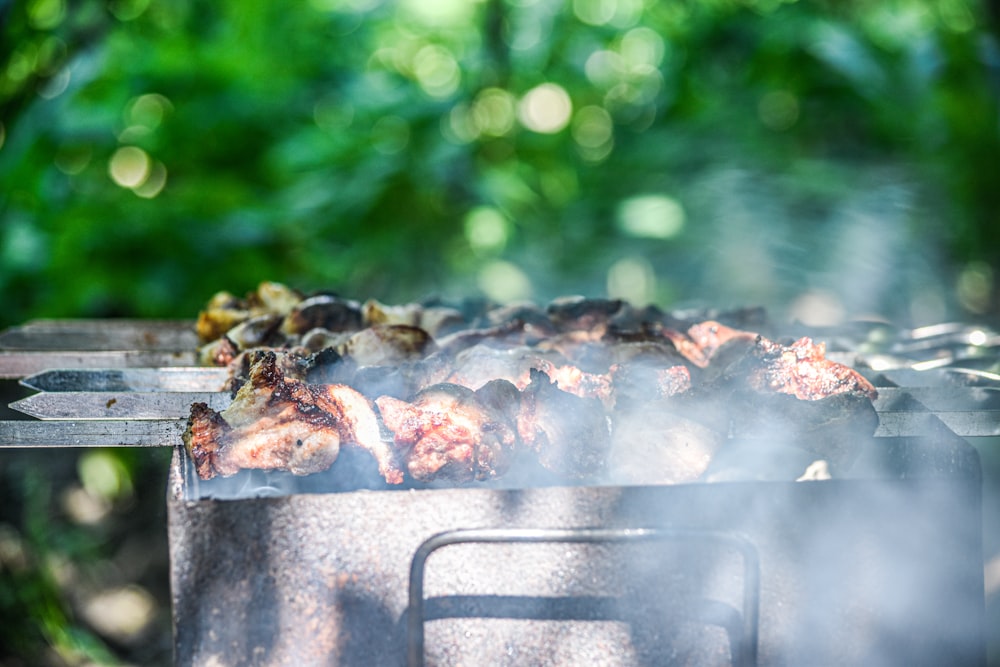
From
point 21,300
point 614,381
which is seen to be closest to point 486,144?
point 21,300

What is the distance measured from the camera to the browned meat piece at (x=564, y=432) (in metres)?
1.41

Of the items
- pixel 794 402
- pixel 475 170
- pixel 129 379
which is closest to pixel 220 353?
pixel 129 379

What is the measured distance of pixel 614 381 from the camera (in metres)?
1.61

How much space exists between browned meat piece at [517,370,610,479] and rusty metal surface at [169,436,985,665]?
12 cm

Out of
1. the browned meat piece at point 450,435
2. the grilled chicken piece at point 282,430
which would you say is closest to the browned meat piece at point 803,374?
the browned meat piece at point 450,435

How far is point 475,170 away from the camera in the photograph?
14.4ft

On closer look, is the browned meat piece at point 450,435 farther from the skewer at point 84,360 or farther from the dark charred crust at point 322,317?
the skewer at point 84,360

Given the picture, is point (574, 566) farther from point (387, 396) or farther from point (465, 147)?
point (465, 147)

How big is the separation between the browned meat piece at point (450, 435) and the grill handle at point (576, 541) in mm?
131

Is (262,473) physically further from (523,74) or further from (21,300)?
(523,74)

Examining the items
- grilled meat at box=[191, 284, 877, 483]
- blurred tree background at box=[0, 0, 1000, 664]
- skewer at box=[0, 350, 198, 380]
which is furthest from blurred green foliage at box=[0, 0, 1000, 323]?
grilled meat at box=[191, 284, 877, 483]

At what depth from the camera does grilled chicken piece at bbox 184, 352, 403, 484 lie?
131cm

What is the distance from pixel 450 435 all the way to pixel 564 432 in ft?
0.64

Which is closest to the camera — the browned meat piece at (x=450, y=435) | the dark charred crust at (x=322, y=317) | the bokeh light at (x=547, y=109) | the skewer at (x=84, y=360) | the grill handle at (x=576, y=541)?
the grill handle at (x=576, y=541)
